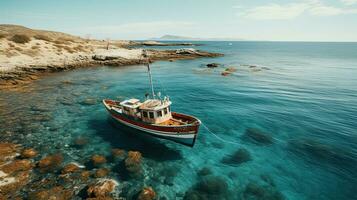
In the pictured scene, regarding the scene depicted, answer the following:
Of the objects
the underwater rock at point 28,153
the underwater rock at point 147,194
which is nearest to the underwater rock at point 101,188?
the underwater rock at point 147,194

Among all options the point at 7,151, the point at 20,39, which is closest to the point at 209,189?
the point at 7,151

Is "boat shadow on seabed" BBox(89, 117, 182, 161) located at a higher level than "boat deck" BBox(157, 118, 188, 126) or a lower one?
lower

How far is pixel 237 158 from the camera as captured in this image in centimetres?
2089

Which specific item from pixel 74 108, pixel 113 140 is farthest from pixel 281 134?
pixel 74 108

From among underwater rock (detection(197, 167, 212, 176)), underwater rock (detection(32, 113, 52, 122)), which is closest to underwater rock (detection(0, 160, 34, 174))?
underwater rock (detection(32, 113, 52, 122))

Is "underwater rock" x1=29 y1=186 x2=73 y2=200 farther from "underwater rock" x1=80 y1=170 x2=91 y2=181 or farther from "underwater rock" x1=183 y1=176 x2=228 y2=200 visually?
"underwater rock" x1=183 y1=176 x2=228 y2=200

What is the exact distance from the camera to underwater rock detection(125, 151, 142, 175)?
18364 millimetres

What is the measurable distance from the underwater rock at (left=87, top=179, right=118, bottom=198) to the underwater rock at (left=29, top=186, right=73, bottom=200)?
5.28 ft

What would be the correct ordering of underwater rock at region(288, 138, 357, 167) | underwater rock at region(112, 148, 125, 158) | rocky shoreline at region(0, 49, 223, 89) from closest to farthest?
underwater rock at region(288, 138, 357, 167)
underwater rock at region(112, 148, 125, 158)
rocky shoreline at region(0, 49, 223, 89)

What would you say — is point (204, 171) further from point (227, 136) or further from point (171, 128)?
point (227, 136)

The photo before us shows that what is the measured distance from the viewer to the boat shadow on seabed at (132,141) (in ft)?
70.5

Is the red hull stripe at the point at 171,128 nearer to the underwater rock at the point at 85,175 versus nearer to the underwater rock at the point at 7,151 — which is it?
the underwater rock at the point at 85,175

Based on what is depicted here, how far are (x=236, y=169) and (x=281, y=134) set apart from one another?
994cm

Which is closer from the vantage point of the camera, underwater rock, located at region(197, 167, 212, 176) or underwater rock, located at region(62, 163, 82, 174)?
underwater rock, located at region(62, 163, 82, 174)
